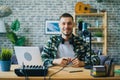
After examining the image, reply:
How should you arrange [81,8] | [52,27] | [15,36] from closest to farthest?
[15,36]
[81,8]
[52,27]

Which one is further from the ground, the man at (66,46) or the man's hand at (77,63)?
the man at (66,46)

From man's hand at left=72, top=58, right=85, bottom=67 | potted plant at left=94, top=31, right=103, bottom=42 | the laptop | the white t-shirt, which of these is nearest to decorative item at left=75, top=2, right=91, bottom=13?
potted plant at left=94, top=31, right=103, bottom=42

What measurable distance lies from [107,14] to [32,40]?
2204 millimetres

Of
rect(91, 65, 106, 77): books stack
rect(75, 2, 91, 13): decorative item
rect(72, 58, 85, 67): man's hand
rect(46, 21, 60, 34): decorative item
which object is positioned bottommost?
rect(72, 58, 85, 67): man's hand

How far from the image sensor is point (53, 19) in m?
6.16

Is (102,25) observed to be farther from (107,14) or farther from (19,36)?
(19,36)

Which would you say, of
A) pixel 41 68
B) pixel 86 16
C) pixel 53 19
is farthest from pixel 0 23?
pixel 41 68

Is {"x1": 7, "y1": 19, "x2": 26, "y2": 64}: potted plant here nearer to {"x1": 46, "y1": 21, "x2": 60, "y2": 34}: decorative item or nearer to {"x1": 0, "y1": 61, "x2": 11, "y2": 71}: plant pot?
{"x1": 46, "y1": 21, "x2": 60, "y2": 34}: decorative item

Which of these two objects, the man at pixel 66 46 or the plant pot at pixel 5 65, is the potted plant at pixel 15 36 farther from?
the plant pot at pixel 5 65

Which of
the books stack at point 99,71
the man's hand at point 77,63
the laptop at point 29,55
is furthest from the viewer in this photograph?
the man's hand at point 77,63

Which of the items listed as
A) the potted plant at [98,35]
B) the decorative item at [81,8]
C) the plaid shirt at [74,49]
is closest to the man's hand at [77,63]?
the plaid shirt at [74,49]

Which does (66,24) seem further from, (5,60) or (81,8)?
(81,8)

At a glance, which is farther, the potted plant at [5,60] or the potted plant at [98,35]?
the potted plant at [98,35]

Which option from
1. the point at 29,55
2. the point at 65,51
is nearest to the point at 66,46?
the point at 65,51
